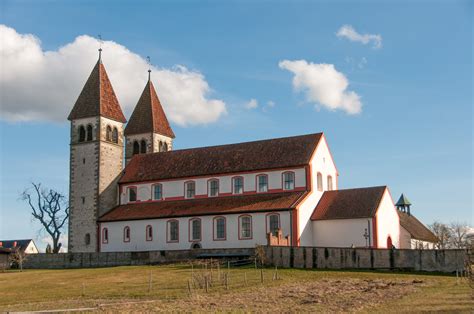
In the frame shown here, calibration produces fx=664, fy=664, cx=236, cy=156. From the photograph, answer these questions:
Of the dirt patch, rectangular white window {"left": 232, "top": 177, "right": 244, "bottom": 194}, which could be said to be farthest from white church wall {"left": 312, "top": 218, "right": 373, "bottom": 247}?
the dirt patch

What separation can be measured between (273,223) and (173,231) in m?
9.89

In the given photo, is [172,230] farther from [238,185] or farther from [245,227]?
[245,227]

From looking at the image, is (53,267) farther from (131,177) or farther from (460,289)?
(460,289)

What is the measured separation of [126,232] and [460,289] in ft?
117

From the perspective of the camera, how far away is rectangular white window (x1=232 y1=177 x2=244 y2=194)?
5962cm

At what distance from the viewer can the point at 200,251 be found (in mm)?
51938

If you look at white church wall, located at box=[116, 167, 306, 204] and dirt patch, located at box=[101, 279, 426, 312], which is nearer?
dirt patch, located at box=[101, 279, 426, 312]

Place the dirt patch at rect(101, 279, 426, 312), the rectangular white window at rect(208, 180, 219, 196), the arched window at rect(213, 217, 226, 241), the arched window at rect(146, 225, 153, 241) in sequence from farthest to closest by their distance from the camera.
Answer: the rectangular white window at rect(208, 180, 219, 196) < the arched window at rect(146, 225, 153, 241) < the arched window at rect(213, 217, 226, 241) < the dirt patch at rect(101, 279, 426, 312)

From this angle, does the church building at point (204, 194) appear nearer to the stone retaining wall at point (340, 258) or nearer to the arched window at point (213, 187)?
the arched window at point (213, 187)

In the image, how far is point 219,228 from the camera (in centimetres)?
5688

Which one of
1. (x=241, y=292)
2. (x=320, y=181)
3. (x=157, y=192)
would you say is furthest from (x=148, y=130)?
(x=241, y=292)

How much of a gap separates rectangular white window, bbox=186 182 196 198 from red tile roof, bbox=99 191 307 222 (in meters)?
0.82

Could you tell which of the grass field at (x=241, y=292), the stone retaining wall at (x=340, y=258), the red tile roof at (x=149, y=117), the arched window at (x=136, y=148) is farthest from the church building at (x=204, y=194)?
the grass field at (x=241, y=292)

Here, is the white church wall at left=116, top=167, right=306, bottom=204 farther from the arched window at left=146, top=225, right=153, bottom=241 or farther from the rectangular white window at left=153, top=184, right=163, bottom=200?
the arched window at left=146, top=225, right=153, bottom=241
